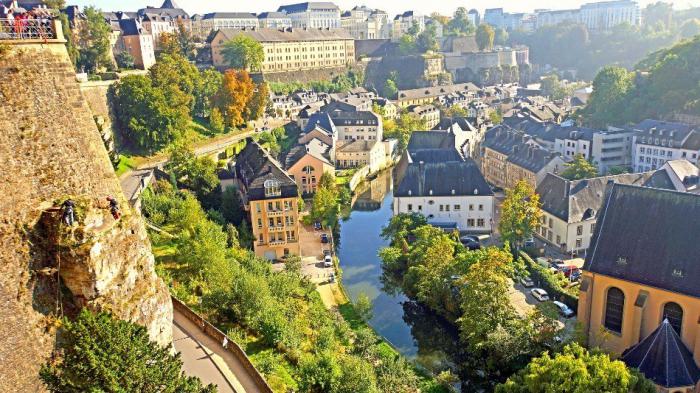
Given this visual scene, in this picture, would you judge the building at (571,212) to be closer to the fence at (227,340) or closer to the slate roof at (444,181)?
the slate roof at (444,181)

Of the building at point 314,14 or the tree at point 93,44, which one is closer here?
the tree at point 93,44

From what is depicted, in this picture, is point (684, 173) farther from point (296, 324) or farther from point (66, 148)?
point (66, 148)

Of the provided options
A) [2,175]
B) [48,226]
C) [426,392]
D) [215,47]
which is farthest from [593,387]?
[215,47]

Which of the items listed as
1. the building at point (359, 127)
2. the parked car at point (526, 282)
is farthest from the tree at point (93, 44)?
the parked car at point (526, 282)

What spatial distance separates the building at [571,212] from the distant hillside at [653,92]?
3521 cm

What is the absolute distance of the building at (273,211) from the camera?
131 ft

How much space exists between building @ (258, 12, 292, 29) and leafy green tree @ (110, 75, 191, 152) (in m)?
96.2

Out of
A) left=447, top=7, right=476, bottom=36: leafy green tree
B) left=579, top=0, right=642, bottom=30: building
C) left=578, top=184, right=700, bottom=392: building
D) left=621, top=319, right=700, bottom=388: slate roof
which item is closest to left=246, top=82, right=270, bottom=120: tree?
left=578, top=184, right=700, bottom=392: building

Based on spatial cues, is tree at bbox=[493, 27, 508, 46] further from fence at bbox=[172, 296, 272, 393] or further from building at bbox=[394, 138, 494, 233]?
fence at bbox=[172, 296, 272, 393]

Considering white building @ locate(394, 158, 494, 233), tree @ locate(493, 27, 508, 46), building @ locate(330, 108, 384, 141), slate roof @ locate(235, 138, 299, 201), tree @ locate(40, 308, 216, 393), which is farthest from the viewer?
tree @ locate(493, 27, 508, 46)

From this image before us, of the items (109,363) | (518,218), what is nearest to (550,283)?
(518,218)

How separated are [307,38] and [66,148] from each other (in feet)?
334

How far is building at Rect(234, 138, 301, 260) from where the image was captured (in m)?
39.9

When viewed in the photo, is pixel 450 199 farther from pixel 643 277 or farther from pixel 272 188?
pixel 643 277
